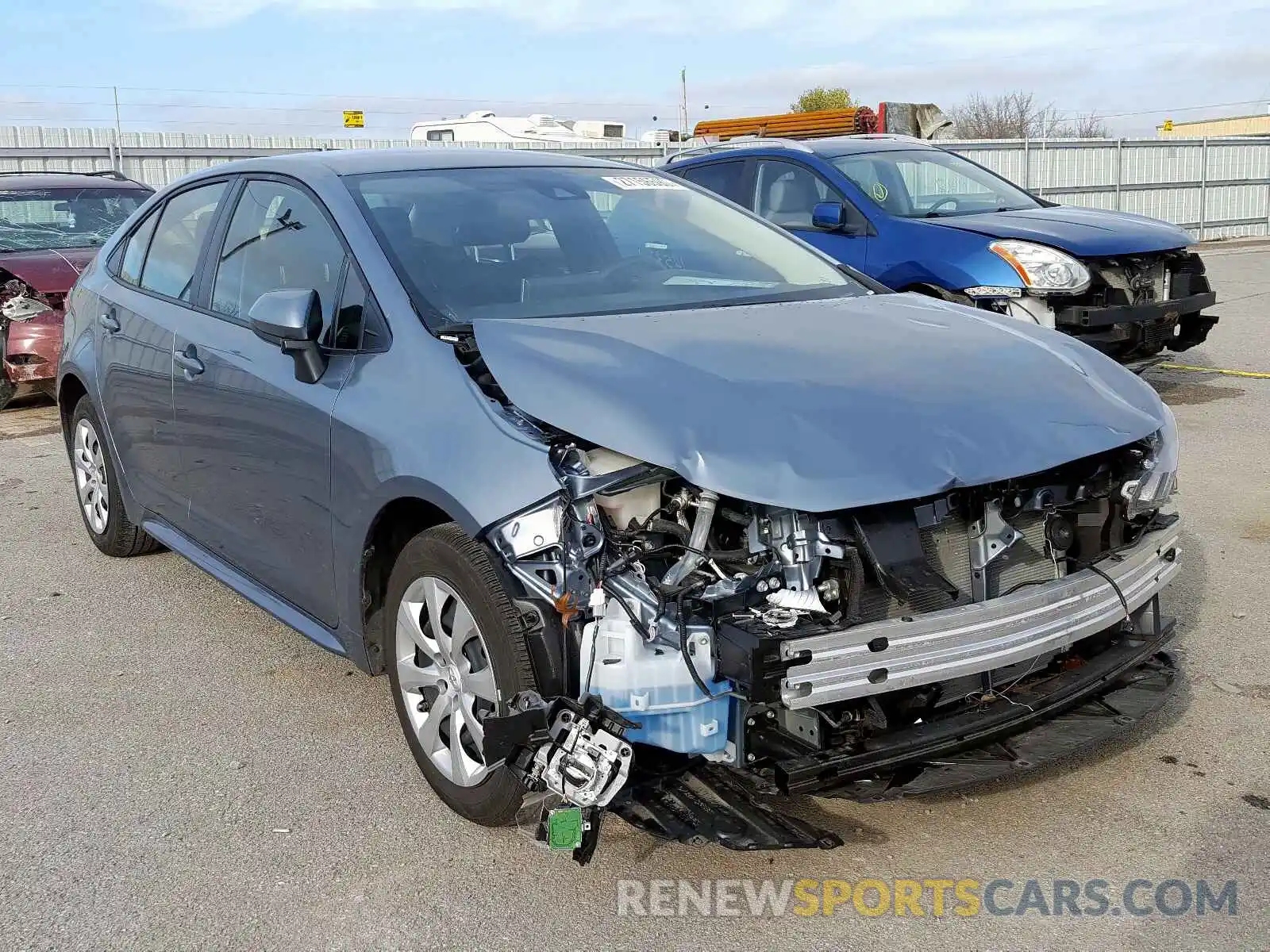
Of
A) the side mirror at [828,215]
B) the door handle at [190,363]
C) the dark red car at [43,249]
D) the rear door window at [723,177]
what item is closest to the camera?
the door handle at [190,363]

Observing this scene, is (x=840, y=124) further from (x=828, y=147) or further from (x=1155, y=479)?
(x=1155, y=479)

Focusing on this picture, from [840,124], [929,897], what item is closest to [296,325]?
[929,897]

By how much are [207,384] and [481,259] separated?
3.70 feet

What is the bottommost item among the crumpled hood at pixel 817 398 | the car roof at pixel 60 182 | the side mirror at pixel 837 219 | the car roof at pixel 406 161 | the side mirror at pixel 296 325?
the crumpled hood at pixel 817 398

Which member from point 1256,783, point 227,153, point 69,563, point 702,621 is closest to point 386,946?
point 702,621

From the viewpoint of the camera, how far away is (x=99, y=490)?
5.76 m

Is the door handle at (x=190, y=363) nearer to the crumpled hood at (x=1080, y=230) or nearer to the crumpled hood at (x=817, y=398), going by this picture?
the crumpled hood at (x=817, y=398)

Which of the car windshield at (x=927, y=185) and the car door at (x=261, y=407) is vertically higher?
the car windshield at (x=927, y=185)

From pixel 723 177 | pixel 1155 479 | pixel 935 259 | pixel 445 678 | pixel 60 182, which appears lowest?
pixel 445 678

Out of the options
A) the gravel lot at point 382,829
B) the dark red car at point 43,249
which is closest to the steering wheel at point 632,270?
the gravel lot at point 382,829

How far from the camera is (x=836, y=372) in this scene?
10.5 ft

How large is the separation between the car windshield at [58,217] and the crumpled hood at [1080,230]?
245 inches

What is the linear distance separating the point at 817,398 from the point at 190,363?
2399mm

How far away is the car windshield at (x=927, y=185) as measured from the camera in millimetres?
8586
